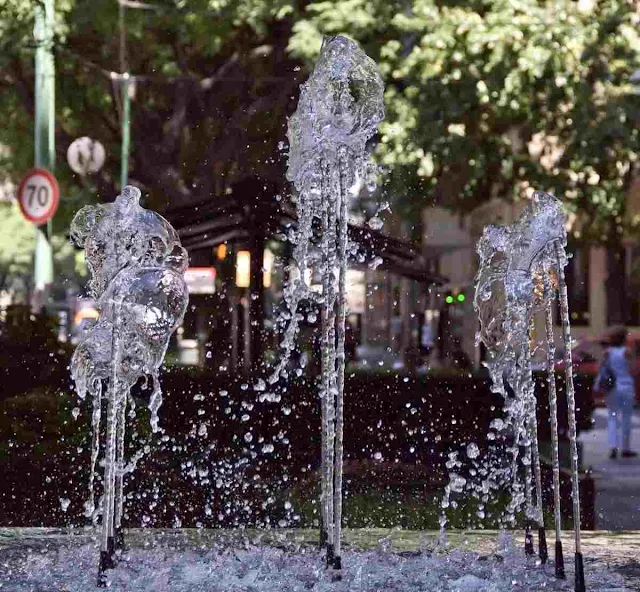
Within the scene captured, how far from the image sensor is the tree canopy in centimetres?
1828

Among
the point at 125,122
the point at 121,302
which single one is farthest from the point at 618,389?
the point at 121,302

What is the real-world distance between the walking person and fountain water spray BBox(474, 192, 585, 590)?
7.83 metres

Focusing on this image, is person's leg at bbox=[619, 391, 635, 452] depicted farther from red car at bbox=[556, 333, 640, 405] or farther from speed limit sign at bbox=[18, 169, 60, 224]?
red car at bbox=[556, 333, 640, 405]

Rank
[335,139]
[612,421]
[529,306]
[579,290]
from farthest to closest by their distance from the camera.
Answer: [579,290]
[612,421]
[529,306]
[335,139]

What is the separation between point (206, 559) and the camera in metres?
6.61

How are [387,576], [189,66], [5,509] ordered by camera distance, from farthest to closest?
1. [189,66]
2. [5,509]
3. [387,576]

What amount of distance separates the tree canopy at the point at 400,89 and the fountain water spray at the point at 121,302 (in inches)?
274

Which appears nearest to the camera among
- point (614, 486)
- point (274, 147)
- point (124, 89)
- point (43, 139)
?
point (614, 486)

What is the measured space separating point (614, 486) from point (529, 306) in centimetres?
673

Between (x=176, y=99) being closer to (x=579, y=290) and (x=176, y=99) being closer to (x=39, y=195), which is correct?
(x=39, y=195)

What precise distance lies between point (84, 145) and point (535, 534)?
51.2 ft

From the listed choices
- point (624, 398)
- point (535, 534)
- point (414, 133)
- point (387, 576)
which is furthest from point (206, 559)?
point (414, 133)

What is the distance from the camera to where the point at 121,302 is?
6652 mm

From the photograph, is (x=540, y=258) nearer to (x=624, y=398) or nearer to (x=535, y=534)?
(x=535, y=534)
